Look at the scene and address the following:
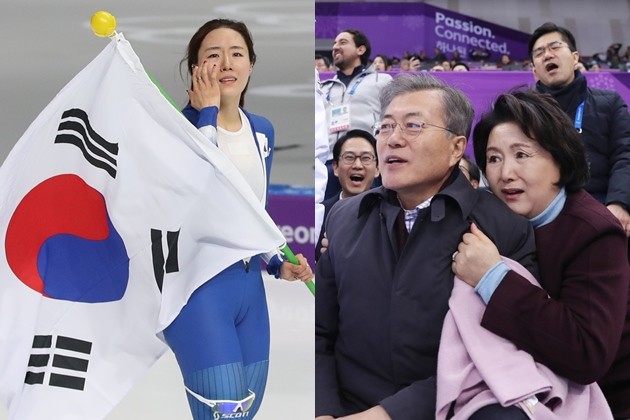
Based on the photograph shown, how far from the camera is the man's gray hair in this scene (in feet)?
7.75

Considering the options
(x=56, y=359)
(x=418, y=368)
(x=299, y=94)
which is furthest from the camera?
(x=299, y=94)

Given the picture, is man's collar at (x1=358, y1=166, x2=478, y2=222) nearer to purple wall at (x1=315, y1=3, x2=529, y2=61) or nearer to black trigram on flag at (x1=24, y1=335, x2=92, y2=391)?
black trigram on flag at (x1=24, y1=335, x2=92, y2=391)

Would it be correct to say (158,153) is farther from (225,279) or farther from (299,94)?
(299,94)

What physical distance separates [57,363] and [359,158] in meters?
2.20

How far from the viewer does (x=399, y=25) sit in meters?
13.4

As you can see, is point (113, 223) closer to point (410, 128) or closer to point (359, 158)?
point (410, 128)

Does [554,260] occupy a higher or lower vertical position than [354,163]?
lower

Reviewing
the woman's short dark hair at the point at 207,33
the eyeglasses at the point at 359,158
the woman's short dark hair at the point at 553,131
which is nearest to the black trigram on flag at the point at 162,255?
the woman's short dark hair at the point at 207,33

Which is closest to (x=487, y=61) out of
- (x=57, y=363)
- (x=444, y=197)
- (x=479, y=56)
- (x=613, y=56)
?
(x=479, y=56)

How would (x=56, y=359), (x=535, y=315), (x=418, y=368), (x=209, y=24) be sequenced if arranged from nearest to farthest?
(x=535, y=315)
(x=418, y=368)
(x=56, y=359)
(x=209, y=24)

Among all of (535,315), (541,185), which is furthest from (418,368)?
(541,185)

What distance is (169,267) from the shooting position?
2.85m

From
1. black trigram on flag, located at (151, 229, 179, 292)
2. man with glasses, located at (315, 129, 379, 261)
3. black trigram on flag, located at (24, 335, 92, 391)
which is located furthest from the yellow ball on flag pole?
man with glasses, located at (315, 129, 379, 261)

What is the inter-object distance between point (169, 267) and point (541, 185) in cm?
107
